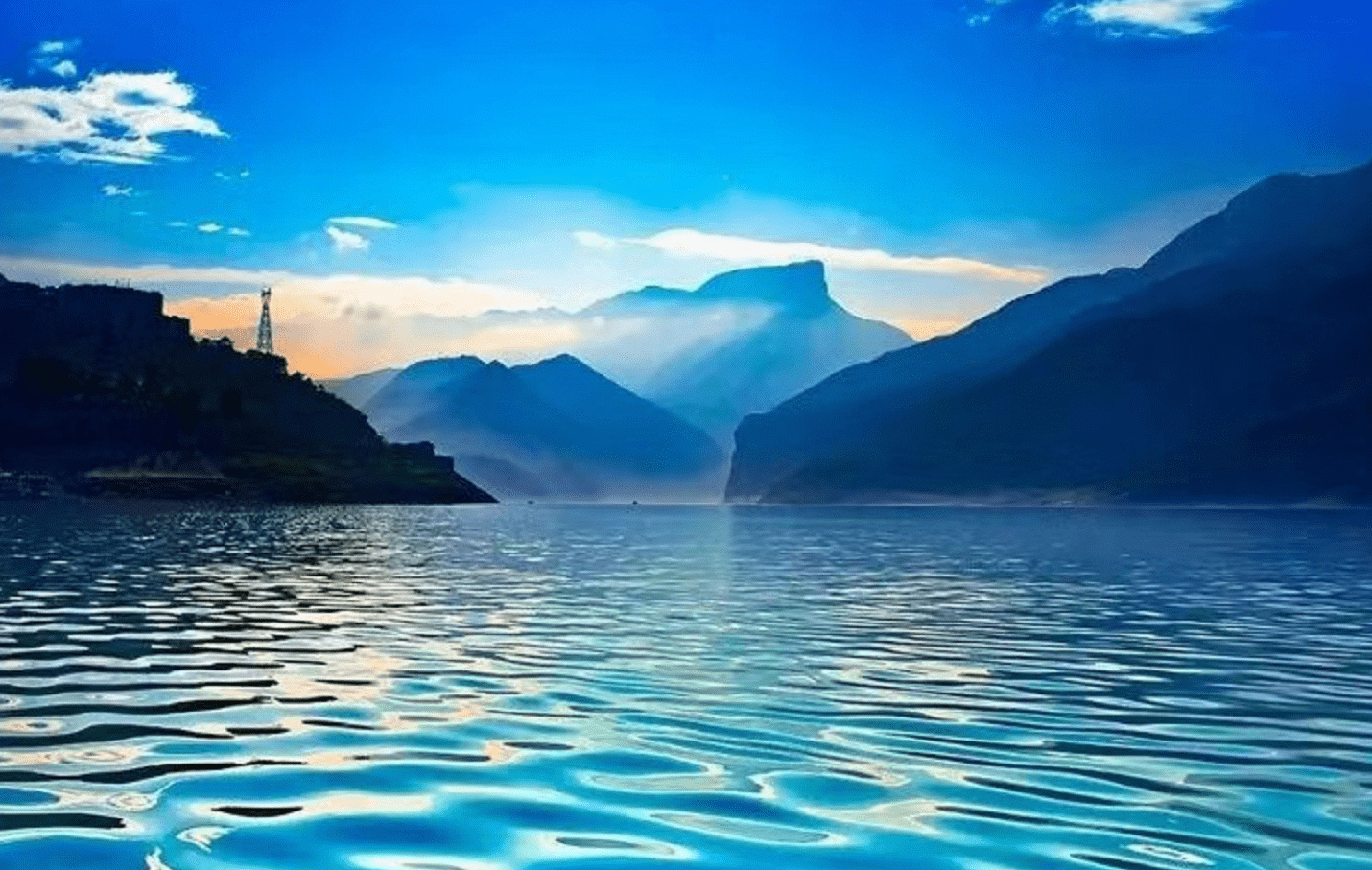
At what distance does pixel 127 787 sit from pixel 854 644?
23763 millimetres

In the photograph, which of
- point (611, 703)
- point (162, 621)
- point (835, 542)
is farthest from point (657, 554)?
point (611, 703)

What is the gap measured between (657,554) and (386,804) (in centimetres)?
8301

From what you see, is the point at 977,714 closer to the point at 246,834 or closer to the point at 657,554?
the point at 246,834

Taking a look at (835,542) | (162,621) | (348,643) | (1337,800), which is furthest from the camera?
(835,542)

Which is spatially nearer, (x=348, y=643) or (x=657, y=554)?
(x=348, y=643)

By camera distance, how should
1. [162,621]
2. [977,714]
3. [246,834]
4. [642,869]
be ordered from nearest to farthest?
1. [642,869]
2. [246,834]
3. [977,714]
4. [162,621]

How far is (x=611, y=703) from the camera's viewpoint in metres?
26.4

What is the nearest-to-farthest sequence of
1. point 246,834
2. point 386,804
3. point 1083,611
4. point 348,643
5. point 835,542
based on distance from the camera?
point 246,834 → point 386,804 → point 348,643 → point 1083,611 → point 835,542

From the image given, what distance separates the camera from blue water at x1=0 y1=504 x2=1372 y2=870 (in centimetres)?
1543

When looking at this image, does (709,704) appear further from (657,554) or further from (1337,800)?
(657,554)

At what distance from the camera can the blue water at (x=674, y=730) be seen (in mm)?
15430

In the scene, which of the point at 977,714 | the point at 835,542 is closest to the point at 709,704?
the point at 977,714

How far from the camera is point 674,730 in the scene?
23.2 meters

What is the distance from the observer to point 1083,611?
5141 cm
